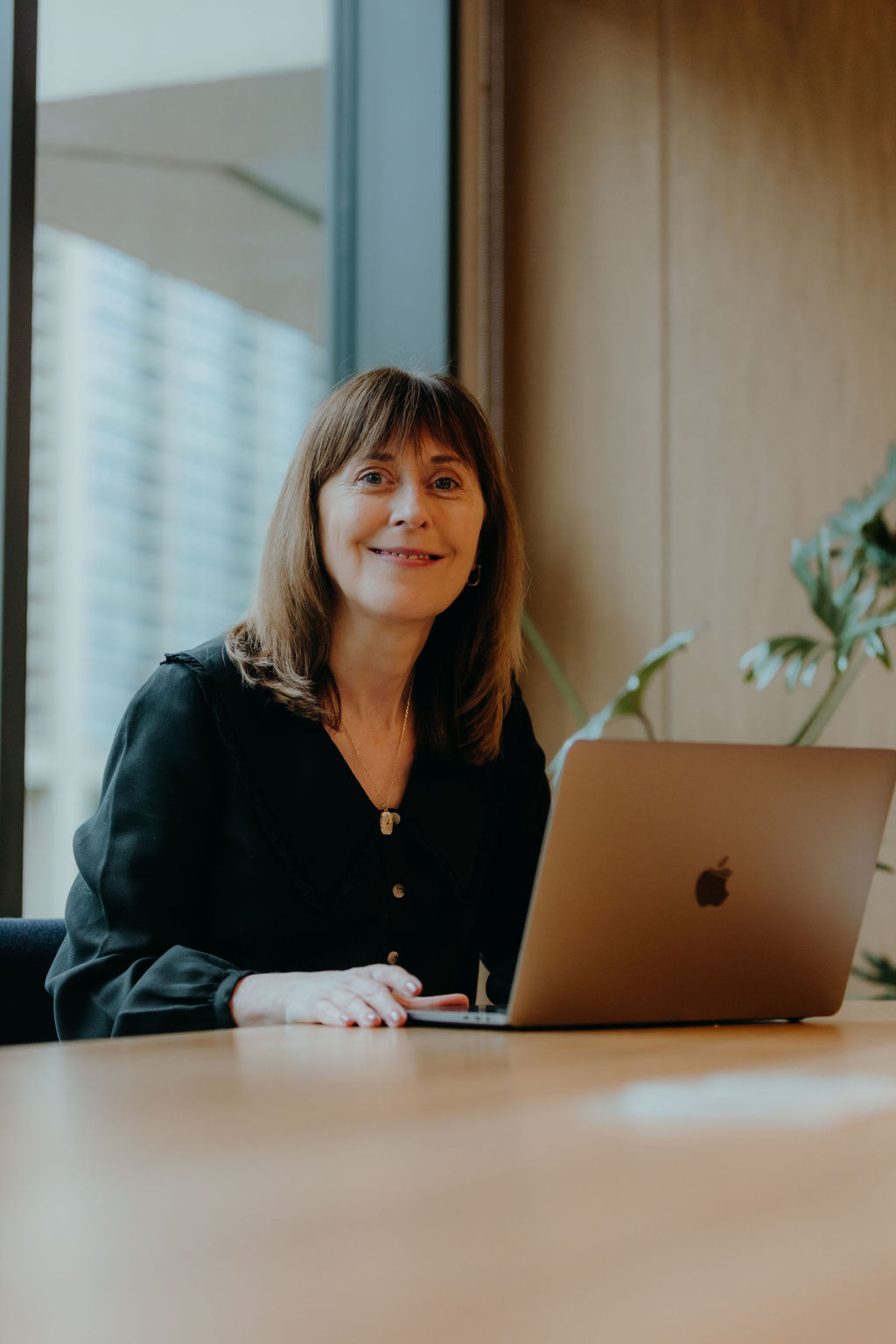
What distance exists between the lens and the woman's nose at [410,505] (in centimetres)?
183

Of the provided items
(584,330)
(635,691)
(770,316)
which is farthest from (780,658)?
(584,330)

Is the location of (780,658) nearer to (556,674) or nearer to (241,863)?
(556,674)

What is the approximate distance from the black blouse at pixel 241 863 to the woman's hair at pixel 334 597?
0.14 feet

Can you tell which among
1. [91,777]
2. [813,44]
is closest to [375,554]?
[91,777]

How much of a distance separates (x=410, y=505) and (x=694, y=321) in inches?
83.2

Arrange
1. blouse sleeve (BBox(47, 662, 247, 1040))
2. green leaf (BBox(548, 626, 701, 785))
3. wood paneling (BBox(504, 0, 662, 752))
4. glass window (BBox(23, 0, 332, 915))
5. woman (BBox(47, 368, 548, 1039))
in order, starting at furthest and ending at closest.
→ wood paneling (BBox(504, 0, 662, 752)) → green leaf (BBox(548, 626, 701, 785)) → glass window (BBox(23, 0, 332, 915)) → woman (BBox(47, 368, 548, 1039)) → blouse sleeve (BBox(47, 662, 247, 1040))

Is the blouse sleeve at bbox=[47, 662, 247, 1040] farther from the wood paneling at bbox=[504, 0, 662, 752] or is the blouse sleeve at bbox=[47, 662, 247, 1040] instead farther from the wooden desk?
the wood paneling at bbox=[504, 0, 662, 752]

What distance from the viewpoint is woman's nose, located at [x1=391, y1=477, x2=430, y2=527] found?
1834 millimetres

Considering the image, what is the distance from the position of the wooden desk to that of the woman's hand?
25 centimetres

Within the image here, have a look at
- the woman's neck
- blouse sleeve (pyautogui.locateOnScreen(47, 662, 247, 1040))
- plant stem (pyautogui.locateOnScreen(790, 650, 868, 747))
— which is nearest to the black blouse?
blouse sleeve (pyautogui.locateOnScreen(47, 662, 247, 1040))

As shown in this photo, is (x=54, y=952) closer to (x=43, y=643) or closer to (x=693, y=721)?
(x=43, y=643)

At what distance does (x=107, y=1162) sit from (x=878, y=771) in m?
0.91

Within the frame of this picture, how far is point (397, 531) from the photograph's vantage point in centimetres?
183

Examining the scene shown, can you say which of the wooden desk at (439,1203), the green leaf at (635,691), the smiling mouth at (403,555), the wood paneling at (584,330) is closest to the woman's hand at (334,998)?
the wooden desk at (439,1203)
